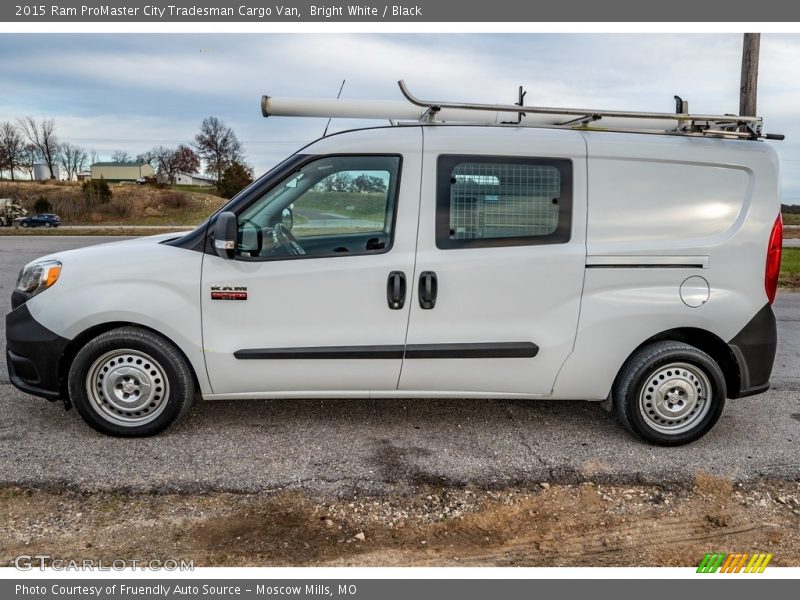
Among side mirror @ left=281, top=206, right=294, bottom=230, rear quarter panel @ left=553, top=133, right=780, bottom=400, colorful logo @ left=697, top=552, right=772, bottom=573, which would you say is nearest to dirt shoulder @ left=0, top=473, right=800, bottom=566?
colorful logo @ left=697, top=552, right=772, bottom=573

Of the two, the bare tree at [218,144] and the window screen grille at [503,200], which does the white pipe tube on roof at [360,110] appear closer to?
the window screen grille at [503,200]

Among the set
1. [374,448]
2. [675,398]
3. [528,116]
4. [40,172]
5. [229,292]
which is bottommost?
[374,448]

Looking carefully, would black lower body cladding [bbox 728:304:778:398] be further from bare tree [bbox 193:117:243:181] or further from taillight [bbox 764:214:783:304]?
bare tree [bbox 193:117:243:181]

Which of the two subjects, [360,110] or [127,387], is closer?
[127,387]

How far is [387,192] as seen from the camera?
4.15 metres

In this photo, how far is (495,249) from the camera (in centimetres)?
414

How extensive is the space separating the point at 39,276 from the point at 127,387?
96 cm

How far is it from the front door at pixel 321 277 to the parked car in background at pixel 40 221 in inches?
1723

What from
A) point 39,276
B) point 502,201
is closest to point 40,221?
point 39,276

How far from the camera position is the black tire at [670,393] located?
14.1ft

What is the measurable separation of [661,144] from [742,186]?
2.00 feet

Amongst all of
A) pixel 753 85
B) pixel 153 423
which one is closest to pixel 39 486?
pixel 153 423

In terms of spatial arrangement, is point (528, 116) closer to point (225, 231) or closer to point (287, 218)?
point (287, 218)

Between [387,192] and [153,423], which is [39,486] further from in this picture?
[387,192]
